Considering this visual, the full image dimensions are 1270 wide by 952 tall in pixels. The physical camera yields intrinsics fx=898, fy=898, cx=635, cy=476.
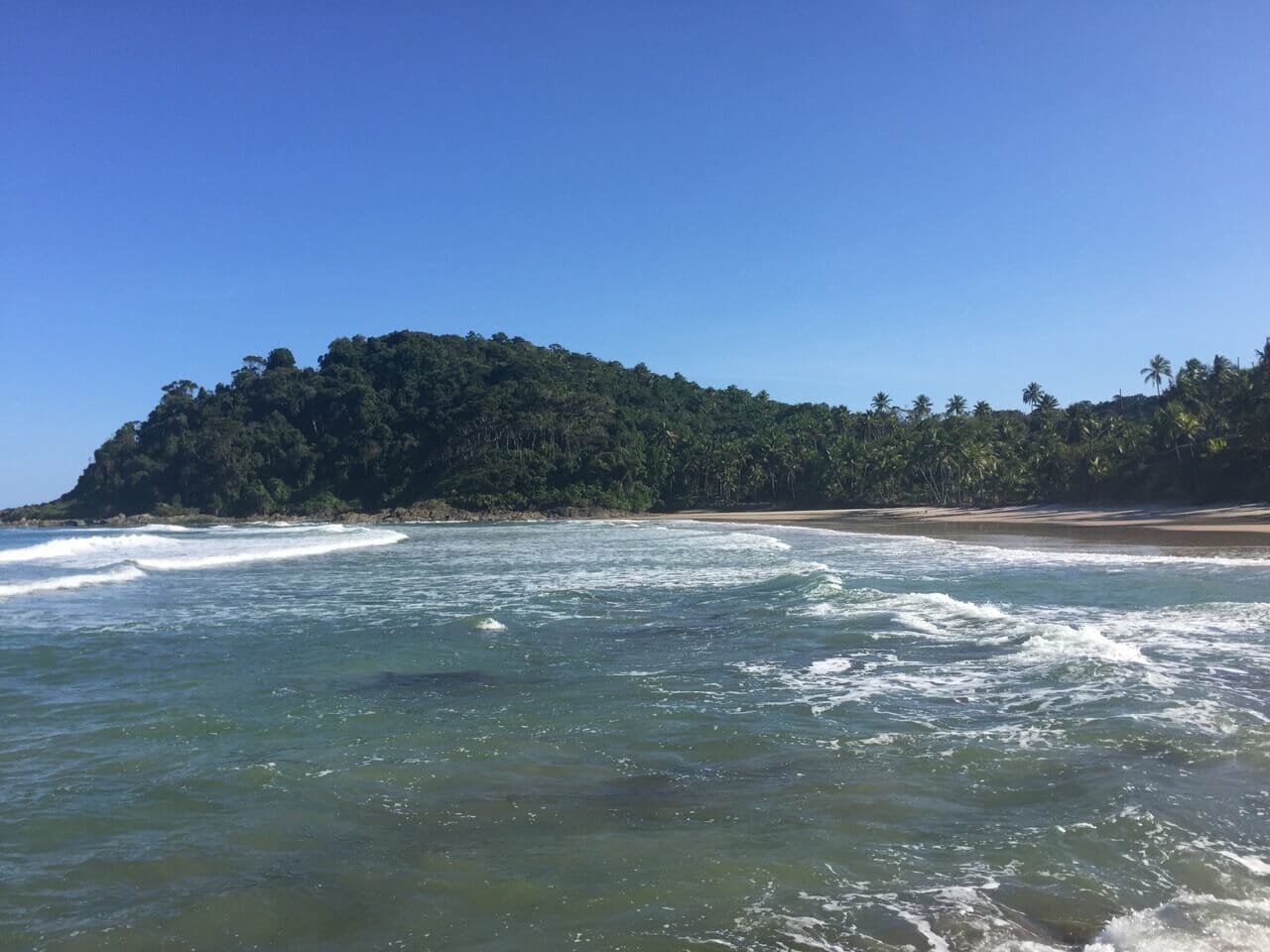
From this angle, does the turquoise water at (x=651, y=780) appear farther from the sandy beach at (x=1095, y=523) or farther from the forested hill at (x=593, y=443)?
the forested hill at (x=593, y=443)

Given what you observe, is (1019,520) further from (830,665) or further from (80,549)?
(80,549)

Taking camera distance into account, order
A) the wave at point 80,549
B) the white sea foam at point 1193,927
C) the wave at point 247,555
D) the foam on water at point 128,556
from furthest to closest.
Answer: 1. the wave at point 80,549
2. the wave at point 247,555
3. the foam on water at point 128,556
4. the white sea foam at point 1193,927

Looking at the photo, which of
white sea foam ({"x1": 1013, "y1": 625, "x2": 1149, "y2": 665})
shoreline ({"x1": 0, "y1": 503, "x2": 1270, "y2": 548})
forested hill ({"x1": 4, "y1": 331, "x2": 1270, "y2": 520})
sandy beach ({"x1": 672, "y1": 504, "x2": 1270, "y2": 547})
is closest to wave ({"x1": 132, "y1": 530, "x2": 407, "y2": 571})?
shoreline ({"x1": 0, "y1": 503, "x2": 1270, "y2": 548})

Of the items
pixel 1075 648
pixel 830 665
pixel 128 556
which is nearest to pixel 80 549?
pixel 128 556

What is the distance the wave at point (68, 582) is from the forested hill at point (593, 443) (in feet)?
169

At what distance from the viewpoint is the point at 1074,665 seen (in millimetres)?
10789

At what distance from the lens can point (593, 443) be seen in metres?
96.6

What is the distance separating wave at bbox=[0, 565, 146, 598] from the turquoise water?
24.1ft

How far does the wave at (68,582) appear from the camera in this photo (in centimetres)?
2195

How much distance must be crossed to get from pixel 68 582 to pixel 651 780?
863 inches

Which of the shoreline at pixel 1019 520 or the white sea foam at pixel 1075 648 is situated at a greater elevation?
the shoreline at pixel 1019 520

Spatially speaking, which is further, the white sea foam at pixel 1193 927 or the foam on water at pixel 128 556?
the foam on water at pixel 128 556

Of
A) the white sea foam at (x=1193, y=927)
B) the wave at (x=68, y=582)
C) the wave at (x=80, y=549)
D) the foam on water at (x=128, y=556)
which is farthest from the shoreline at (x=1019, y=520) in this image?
the wave at (x=80, y=549)

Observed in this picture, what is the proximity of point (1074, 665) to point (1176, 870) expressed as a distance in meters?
5.83
